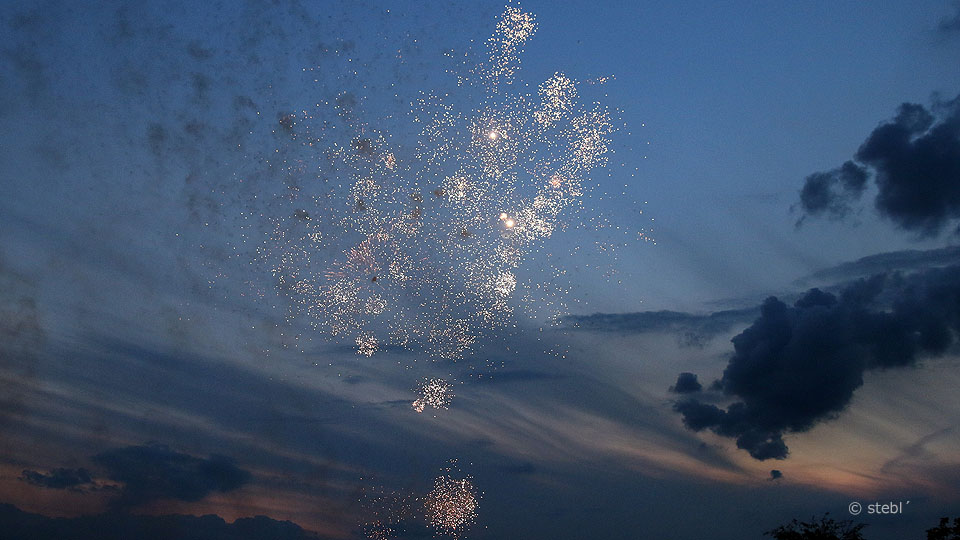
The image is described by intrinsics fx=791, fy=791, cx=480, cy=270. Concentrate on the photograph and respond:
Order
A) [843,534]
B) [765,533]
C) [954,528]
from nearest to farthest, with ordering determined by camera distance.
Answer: [954,528], [843,534], [765,533]

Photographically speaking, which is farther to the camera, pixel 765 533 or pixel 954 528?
pixel 765 533

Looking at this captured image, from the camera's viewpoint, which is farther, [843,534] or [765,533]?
[765,533]

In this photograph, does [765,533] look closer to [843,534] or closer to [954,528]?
[843,534]

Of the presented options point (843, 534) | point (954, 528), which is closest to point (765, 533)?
point (843, 534)

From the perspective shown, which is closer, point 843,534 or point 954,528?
point 954,528

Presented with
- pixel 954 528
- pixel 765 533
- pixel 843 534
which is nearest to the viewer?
pixel 954 528
